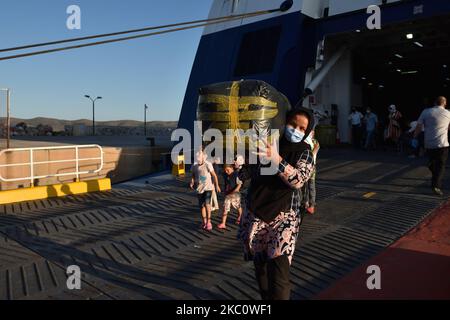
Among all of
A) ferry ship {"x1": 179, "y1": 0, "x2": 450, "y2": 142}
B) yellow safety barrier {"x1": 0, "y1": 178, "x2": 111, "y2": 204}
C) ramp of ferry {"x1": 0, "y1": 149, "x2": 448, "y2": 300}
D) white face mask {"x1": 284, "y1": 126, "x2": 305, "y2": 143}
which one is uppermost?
ferry ship {"x1": 179, "y1": 0, "x2": 450, "y2": 142}

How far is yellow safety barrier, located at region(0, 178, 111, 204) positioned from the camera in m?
8.20

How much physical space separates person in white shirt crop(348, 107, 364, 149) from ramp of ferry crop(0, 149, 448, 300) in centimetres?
753

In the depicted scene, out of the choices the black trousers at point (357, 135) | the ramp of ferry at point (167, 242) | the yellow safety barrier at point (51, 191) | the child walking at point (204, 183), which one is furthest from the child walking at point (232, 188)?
the black trousers at point (357, 135)

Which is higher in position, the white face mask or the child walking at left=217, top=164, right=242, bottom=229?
the white face mask

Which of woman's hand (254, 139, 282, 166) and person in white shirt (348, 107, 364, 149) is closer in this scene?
woman's hand (254, 139, 282, 166)

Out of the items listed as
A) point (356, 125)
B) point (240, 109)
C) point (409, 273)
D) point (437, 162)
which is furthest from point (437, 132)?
point (356, 125)

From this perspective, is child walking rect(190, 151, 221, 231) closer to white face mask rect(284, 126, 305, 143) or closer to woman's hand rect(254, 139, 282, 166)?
white face mask rect(284, 126, 305, 143)

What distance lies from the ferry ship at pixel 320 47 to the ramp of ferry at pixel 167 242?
6860mm

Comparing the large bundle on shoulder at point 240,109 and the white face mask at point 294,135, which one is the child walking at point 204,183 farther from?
the large bundle on shoulder at point 240,109

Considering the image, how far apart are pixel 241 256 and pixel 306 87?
37.4 ft

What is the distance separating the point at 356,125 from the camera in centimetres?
1658

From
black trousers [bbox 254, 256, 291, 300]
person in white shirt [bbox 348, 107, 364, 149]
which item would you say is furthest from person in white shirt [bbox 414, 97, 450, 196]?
person in white shirt [bbox 348, 107, 364, 149]
